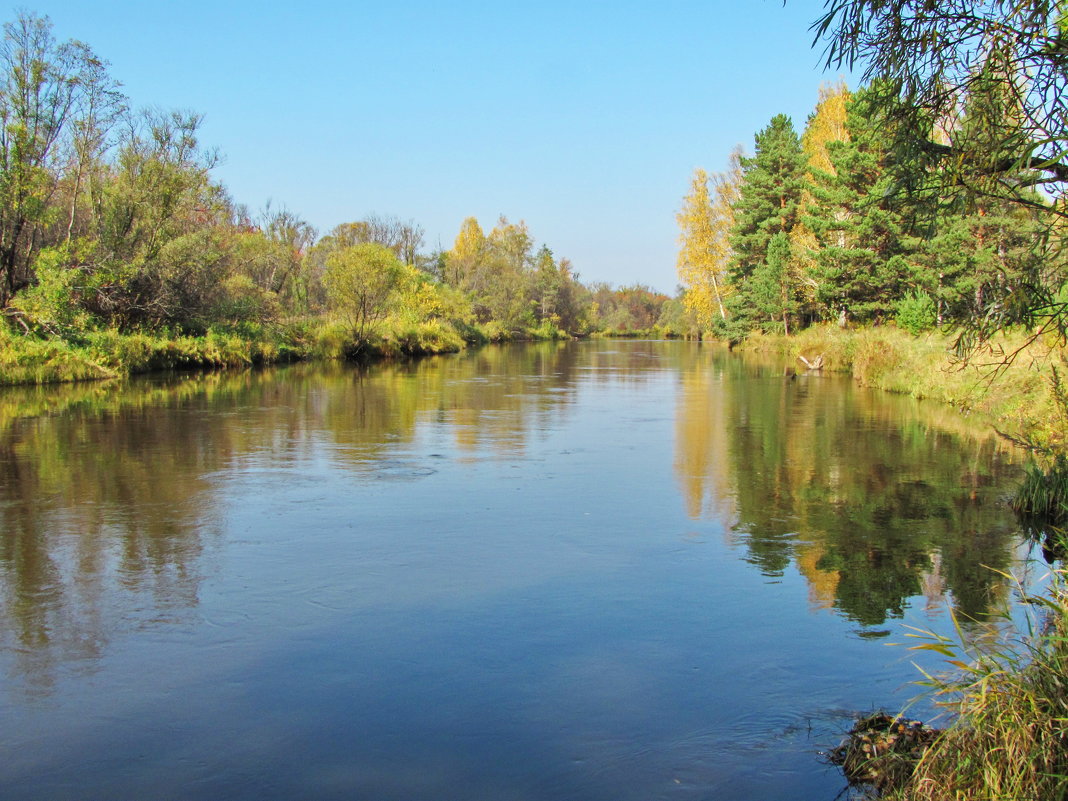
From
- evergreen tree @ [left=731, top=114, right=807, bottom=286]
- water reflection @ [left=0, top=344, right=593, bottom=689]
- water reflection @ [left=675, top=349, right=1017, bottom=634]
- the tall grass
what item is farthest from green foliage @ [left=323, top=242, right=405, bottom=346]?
the tall grass

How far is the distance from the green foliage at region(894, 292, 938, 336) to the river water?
14.6 metres

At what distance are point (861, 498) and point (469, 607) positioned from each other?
620 cm

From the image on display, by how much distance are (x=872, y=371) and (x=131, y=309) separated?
994 inches

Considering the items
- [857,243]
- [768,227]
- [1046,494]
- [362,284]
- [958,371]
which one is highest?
[768,227]

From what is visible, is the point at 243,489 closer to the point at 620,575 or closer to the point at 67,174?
the point at 620,575

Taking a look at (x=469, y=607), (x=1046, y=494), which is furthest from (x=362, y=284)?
(x=469, y=607)

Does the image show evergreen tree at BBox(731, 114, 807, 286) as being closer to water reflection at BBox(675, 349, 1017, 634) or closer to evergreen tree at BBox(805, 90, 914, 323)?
evergreen tree at BBox(805, 90, 914, 323)

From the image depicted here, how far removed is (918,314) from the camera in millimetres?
29219

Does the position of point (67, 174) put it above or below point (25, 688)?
above

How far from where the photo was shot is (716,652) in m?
6.05

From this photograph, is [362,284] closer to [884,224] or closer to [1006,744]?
[884,224]

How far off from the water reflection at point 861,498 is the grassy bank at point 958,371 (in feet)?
2.46

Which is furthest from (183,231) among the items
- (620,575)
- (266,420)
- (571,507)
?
(620,575)

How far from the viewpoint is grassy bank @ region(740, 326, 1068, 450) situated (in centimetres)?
1241
